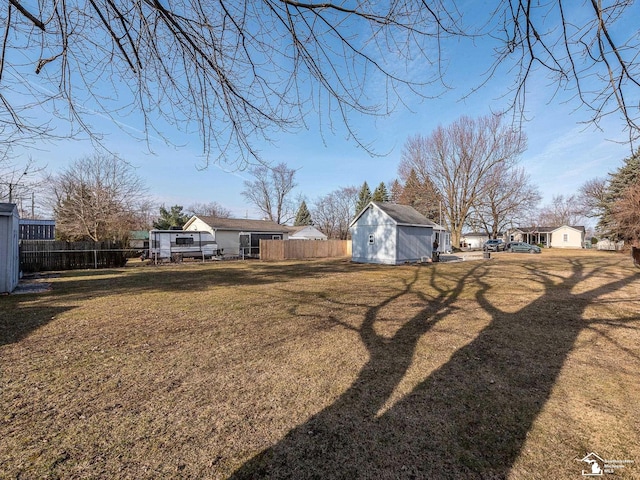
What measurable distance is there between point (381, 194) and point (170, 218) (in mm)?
32571

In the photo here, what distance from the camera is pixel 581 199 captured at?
159 ft

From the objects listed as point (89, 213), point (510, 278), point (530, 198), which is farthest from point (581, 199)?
point (89, 213)

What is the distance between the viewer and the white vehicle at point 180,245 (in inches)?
870

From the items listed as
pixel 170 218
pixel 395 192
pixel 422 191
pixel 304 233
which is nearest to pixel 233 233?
pixel 304 233

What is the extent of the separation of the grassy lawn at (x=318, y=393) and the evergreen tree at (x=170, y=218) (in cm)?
3509

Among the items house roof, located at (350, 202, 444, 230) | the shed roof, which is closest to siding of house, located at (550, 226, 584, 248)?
house roof, located at (350, 202, 444, 230)

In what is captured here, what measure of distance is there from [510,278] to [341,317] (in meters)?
9.30

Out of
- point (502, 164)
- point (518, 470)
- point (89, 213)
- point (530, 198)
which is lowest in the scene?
point (518, 470)

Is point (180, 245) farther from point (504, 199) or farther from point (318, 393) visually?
point (504, 199)

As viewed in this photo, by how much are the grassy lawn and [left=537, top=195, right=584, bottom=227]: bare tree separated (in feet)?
217

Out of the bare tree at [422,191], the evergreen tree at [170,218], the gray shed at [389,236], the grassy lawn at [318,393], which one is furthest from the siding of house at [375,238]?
the evergreen tree at [170,218]

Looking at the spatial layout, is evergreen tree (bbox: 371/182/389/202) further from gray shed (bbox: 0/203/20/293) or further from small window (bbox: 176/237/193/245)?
gray shed (bbox: 0/203/20/293)

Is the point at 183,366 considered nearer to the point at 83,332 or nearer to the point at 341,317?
the point at 83,332

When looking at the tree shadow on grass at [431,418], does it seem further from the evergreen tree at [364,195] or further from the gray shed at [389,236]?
the evergreen tree at [364,195]
